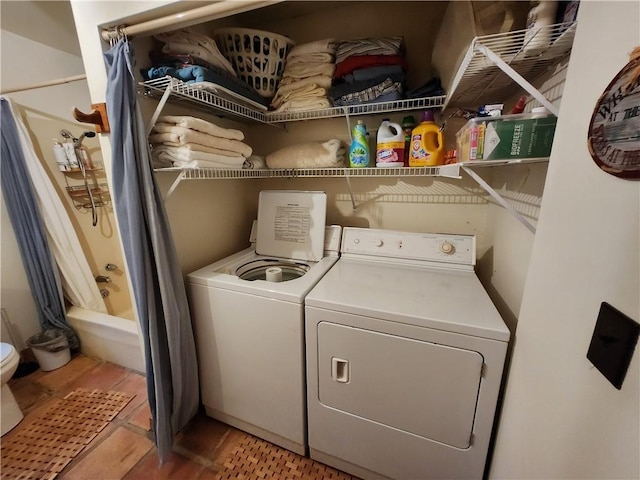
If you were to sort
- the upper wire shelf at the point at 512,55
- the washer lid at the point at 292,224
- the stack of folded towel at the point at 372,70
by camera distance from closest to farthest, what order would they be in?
1. the upper wire shelf at the point at 512,55
2. the stack of folded towel at the point at 372,70
3. the washer lid at the point at 292,224

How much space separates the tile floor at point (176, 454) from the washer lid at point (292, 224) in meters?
1.14

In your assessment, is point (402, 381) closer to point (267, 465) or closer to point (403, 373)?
point (403, 373)

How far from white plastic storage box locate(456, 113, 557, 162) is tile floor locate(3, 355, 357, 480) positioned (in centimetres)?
168

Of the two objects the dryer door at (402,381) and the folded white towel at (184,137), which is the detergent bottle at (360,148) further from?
the dryer door at (402,381)

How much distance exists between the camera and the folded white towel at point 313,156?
1640mm

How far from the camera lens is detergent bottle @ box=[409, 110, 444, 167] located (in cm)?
138

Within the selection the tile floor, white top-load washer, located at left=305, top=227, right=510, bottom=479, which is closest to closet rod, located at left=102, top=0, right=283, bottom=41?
white top-load washer, located at left=305, top=227, right=510, bottom=479

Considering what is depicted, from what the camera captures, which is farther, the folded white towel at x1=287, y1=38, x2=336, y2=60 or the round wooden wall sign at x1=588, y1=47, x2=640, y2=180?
the folded white towel at x1=287, y1=38, x2=336, y2=60

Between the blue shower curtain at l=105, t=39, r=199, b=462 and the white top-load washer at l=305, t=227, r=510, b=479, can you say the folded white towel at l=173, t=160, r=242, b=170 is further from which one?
the white top-load washer at l=305, t=227, r=510, b=479

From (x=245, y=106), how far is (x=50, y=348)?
7.76 feet

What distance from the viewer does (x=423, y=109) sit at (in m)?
1.55

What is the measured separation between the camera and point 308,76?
5.21 feet

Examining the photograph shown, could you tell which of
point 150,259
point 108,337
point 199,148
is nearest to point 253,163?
point 199,148

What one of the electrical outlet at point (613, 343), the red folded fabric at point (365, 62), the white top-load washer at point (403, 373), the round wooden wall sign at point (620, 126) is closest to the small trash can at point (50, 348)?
the white top-load washer at point (403, 373)
